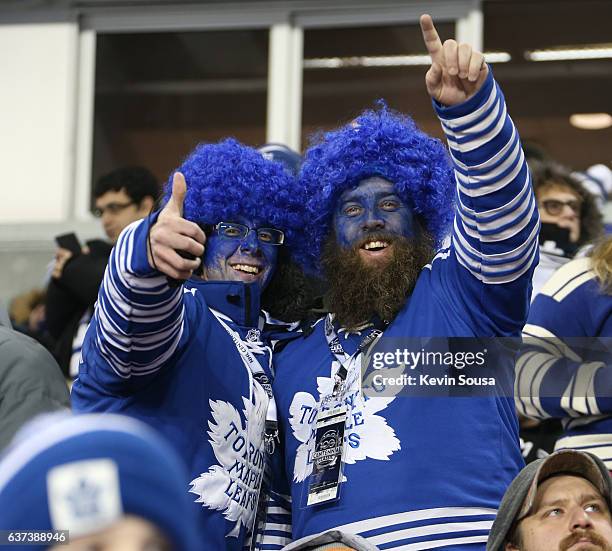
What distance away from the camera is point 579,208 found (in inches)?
197

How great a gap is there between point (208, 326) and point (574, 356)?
3.27 ft

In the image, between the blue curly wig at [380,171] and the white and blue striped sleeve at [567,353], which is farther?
the blue curly wig at [380,171]

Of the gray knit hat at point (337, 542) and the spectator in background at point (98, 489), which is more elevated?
the spectator in background at point (98, 489)

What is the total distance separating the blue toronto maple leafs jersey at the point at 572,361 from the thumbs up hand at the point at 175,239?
1041 mm

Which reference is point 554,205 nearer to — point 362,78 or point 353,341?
point 353,341

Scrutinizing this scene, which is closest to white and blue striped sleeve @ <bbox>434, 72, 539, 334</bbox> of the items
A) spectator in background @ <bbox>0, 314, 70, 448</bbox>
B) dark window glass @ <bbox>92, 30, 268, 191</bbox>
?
spectator in background @ <bbox>0, 314, 70, 448</bbox>

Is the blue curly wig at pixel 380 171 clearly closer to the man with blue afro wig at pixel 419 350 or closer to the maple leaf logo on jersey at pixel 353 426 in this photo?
the man with blue afro wig at pixel 419 350

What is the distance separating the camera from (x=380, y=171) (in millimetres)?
3373

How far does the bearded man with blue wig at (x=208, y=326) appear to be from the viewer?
2.60 m

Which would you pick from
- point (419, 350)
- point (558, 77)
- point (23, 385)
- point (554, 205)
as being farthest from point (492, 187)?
point (558, 77)

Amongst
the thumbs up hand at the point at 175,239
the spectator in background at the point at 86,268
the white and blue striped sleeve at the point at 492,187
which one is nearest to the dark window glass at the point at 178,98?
the spectator in background at the point at 86,268

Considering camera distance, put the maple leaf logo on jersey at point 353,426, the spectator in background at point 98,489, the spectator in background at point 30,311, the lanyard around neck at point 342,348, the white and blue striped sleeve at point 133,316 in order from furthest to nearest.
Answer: the spectator in background at point 30,311, the lanyard around neck at point 342,348, the maple leaf logo on jersey at point 353,426, the white and blue striped sleeve at point 133,316, the spectator in background at point 98,489

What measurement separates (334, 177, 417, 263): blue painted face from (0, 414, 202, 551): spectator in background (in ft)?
6.93

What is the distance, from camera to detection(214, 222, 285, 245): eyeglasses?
3.39 m
